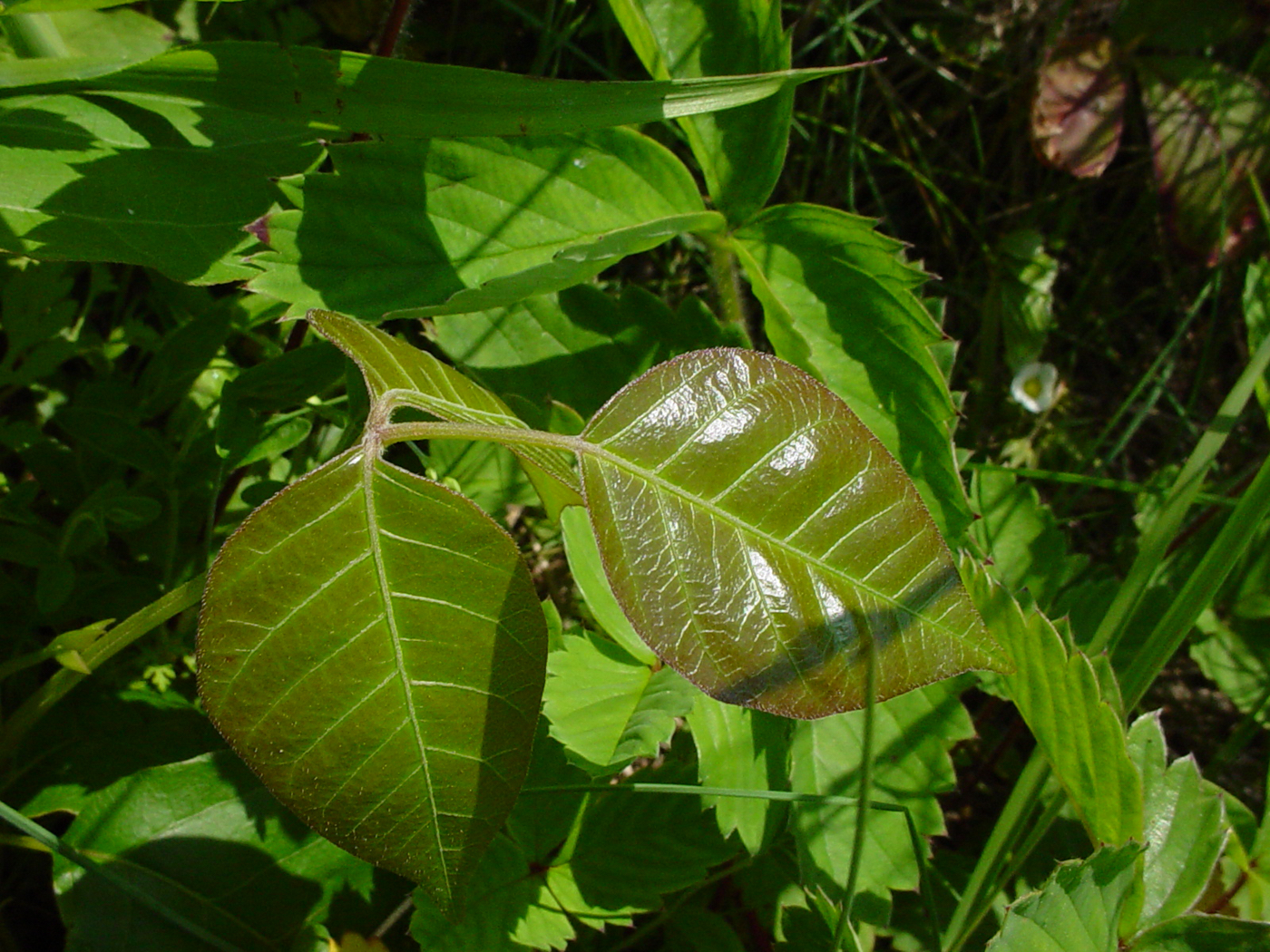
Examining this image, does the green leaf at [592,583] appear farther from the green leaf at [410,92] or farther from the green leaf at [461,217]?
the green leaf at [410,92]

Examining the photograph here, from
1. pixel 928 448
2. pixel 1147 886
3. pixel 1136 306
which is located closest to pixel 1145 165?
pixel 1136 306

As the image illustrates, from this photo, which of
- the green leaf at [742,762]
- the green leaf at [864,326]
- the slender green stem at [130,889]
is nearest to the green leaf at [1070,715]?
the green leaf at [864,326]

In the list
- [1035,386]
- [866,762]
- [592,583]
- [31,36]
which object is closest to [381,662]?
[866,762]

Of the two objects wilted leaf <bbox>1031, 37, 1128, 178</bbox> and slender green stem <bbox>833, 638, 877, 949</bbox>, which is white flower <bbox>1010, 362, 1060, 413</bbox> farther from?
slender green stem <bbox>833, 638, 877, 949</bbox>

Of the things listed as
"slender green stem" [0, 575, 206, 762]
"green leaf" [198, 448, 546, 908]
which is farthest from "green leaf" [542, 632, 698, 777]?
"slender green stem" [0, 575, 206, 762]

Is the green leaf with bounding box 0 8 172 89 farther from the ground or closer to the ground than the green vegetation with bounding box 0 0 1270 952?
farther from the ground

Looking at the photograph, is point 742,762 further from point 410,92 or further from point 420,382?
point 410,92
